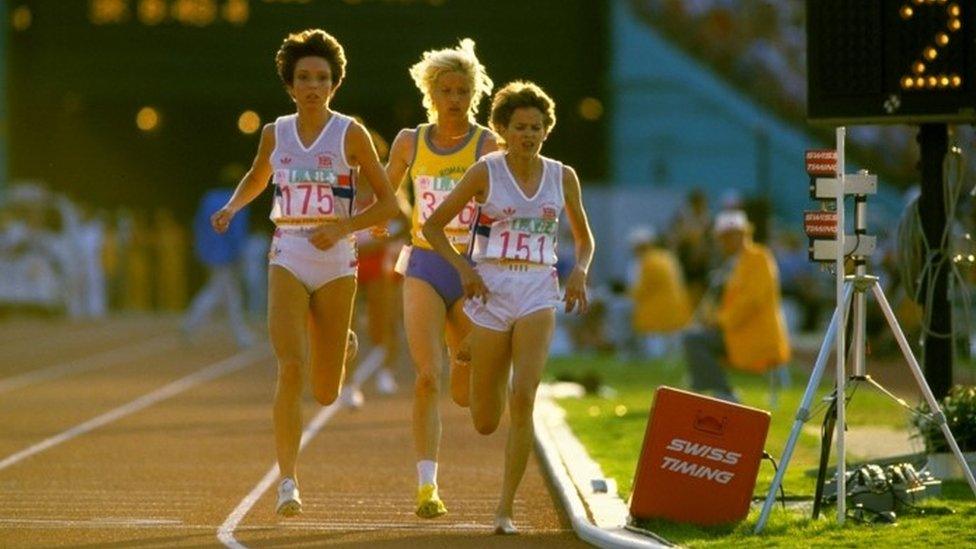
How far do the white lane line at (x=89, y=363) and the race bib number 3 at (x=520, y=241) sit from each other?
11369mm

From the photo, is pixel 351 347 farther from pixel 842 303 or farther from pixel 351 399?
pixel 351 399

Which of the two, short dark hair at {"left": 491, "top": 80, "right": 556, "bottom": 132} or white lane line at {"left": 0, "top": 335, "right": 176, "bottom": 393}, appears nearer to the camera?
short dark hair at {"left": 491, "top": 80, "right": 556, "bottom": 132}

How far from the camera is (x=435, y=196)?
1174 centimetres

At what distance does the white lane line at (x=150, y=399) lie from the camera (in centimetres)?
1541

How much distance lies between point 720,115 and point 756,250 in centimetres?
2074

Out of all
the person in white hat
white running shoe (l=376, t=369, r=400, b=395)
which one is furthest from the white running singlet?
white running shoe (l=376, t=369, r=400, b=395)

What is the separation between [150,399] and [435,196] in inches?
371

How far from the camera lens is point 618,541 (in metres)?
10.6

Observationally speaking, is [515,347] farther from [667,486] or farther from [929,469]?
[929,469]

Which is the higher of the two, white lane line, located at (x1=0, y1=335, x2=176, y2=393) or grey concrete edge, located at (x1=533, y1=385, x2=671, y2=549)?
grey concrete edge, located at (x1=533, y1=385, x2=671, y2=549)

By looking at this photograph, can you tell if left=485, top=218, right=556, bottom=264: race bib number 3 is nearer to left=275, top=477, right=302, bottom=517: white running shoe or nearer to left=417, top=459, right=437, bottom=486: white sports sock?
left=417, top=459, right=437, bottom=486: white sports sock

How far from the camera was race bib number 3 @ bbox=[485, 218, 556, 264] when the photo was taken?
11.0 m

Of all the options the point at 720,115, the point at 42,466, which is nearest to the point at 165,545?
the point at 42,466

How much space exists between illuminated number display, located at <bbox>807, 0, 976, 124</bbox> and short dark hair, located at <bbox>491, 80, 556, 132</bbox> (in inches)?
66.6
